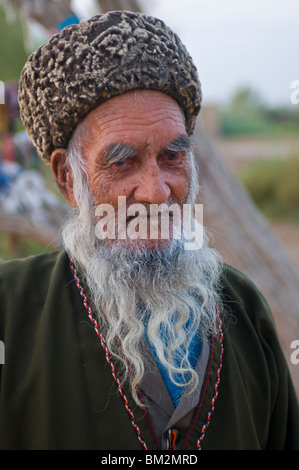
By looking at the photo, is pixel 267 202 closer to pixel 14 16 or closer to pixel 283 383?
pixel 14 16

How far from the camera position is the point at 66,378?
1.71 metres

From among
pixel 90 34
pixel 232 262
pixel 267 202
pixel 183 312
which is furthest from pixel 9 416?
pixel 267 202

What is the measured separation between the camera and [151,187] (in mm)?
1771

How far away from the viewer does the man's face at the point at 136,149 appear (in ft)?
5.89

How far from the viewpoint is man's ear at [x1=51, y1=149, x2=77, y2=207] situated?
79.1 inches

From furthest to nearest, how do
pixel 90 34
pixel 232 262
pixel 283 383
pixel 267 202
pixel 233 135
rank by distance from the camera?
1. pixel 233 135
2. pixel 267 202
3. pixel 232 262
4. pixel 283 383
5. pixel 90 34

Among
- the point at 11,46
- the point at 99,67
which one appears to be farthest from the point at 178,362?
the point at 11,46

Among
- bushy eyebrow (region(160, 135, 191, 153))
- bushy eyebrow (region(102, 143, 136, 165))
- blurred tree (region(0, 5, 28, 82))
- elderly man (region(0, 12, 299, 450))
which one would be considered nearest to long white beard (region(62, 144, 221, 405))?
elderly man (region(0, 12, 299, 450))

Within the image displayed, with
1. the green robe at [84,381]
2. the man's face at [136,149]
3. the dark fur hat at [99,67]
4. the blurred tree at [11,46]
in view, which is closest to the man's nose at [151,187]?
the man's face at [136,149]

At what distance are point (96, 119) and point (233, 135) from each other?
1163 inches

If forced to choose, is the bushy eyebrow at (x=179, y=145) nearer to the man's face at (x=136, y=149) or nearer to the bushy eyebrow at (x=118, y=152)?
the man's face at (x=136, y=149)

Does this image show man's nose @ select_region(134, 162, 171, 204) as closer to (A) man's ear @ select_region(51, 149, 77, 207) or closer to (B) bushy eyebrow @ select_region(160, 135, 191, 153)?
(B) bushy eyebrow @ select_region(160, 135, 191, 153)

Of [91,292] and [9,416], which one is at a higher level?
[91,292]

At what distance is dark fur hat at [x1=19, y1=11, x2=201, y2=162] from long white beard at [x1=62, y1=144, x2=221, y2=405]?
20cm
